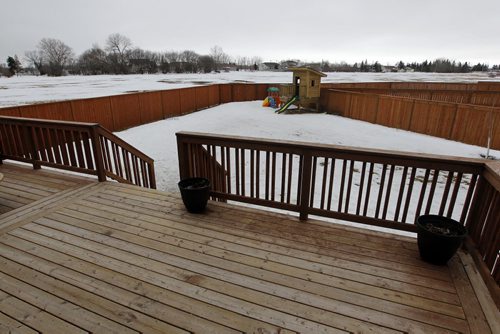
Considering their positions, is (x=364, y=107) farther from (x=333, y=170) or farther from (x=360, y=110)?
(x=333, y=170)

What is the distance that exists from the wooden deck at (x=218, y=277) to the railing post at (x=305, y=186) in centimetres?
16

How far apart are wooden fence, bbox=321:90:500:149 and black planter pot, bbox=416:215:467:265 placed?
9.01m

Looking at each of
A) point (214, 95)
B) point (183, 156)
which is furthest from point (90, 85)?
point (183, 156)

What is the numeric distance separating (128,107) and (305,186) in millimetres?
11671

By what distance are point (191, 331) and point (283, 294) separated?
719 millimetres

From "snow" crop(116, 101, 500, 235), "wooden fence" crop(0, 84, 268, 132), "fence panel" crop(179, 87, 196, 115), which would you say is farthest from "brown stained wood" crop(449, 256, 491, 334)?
"fence panel" crop(179, 87, 196, 115)

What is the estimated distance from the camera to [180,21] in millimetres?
81562

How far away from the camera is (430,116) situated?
11508 mm

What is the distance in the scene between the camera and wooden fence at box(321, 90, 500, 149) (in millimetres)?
9810

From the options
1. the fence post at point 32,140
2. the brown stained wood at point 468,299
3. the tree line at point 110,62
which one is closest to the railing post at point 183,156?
the fence post at point 32,140

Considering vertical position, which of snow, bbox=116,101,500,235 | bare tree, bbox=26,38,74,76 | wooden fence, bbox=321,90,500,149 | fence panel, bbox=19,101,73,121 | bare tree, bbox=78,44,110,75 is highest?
bare tree, bbox=26,38,74,76

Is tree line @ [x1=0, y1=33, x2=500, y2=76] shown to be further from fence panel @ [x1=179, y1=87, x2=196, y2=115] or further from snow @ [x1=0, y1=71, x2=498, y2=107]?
fence panel @ [x1=179, y1=87, x2=196, y2=115]

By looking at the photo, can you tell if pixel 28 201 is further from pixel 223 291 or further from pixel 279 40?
pixel 279 40

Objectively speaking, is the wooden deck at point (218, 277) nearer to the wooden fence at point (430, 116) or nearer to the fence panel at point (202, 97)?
the wooden fence at point (430, 116)
